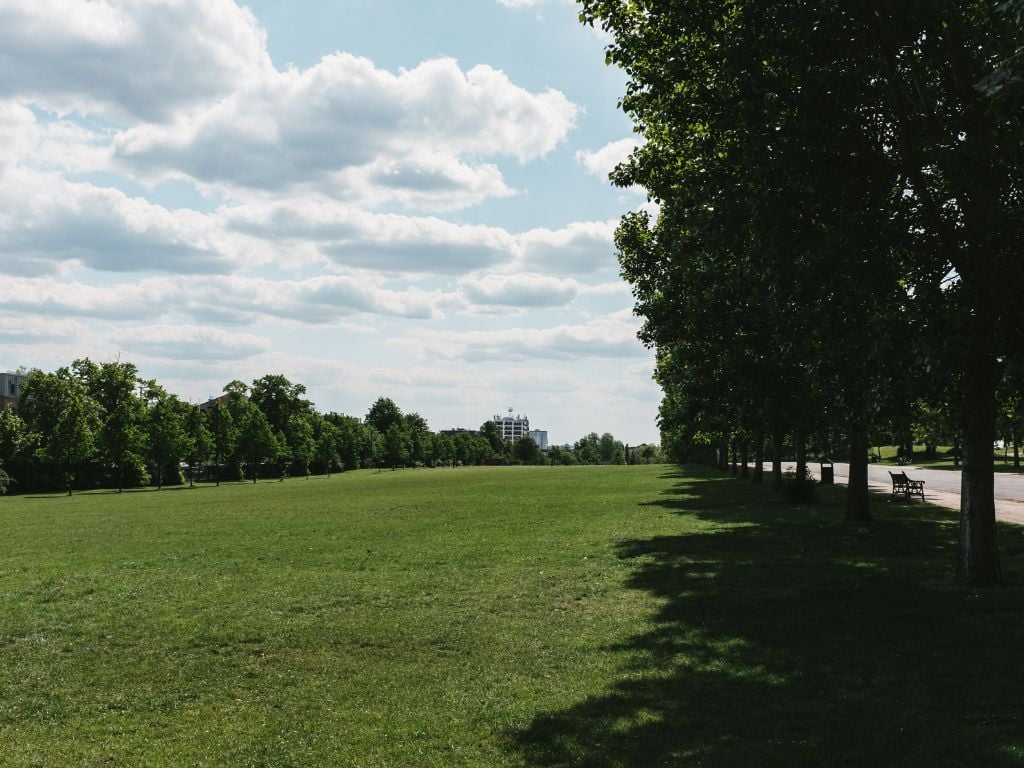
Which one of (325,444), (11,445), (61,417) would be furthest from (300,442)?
(61,417)

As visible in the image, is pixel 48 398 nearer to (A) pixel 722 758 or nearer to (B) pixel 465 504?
(B) pixel 465 504

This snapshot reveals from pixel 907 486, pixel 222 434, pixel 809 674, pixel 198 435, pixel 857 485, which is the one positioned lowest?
pixel 809 674

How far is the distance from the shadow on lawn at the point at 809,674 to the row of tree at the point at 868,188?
234 cm

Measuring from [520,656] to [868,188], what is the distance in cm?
1001

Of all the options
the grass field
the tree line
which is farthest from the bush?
the tree line

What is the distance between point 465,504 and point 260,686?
28464 millimetres

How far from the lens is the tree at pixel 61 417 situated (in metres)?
62.5

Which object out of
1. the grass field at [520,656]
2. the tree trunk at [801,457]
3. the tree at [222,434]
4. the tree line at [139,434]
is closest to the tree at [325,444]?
the tree line at [139,434]

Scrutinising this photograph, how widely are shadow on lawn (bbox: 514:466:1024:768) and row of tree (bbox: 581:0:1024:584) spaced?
7.69ft

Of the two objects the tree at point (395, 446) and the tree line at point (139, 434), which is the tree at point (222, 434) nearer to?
the tree line at point (139, 434)

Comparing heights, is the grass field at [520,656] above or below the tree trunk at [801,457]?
below

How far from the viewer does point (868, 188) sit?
13594mm

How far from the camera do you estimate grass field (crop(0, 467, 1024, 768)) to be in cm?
681

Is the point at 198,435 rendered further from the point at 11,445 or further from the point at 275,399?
the point at 275,399
